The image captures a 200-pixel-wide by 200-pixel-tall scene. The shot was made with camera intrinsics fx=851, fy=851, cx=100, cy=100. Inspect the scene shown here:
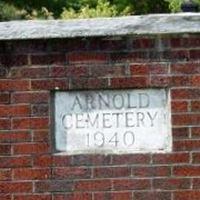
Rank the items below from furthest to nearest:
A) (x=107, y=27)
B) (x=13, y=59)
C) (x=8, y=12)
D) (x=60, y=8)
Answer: (x=60, y=8) < (x=8, y=12) < (x=13, y=59) < (x=107, y=27)

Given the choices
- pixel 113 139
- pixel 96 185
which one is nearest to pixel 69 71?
pixel 113 139

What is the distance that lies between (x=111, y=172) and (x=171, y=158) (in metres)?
0.39

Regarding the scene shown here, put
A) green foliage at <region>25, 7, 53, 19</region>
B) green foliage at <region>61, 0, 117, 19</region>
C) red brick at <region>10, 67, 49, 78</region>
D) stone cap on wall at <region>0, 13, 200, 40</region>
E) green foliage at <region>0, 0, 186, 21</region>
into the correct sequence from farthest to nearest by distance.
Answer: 1. green foliage at <region>25, 7, 53, 19</region>
2. green foliage at <region>0, 0, 186, 21</region>
3. green foliage at <region>61, 0, 117, 19</region>
4. red brick at <region>10, 67, 49, 78</region>
5. stone cap on wall at <region>0, 13, 200, 40</region>

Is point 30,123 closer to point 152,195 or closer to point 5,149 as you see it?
A: point 5,149

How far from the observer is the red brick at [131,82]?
536cm

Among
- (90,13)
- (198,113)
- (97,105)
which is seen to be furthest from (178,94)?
(90,13)

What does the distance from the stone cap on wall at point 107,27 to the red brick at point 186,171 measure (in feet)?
2.80

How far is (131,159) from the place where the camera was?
5371 millimetres

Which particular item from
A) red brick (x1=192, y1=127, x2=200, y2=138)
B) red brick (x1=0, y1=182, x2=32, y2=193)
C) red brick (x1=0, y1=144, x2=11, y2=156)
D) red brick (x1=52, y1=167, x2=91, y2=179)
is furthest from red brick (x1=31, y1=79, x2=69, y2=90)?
red brick (x1=192, y1=127, x2=200, y2=138)

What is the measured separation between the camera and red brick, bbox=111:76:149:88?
536cm

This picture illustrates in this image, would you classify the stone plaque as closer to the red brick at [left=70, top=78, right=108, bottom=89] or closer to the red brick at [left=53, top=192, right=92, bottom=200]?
the red brick at [left=70, top=78, right=108, bottom=89]

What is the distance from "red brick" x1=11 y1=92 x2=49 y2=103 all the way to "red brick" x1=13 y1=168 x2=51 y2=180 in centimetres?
43

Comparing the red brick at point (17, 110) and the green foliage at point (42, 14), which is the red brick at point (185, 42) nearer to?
the red brick at point (17, 110)

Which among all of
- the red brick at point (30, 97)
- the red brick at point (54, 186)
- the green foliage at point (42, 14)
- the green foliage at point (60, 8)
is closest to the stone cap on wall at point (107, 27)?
the red brick at point (30, 97)
